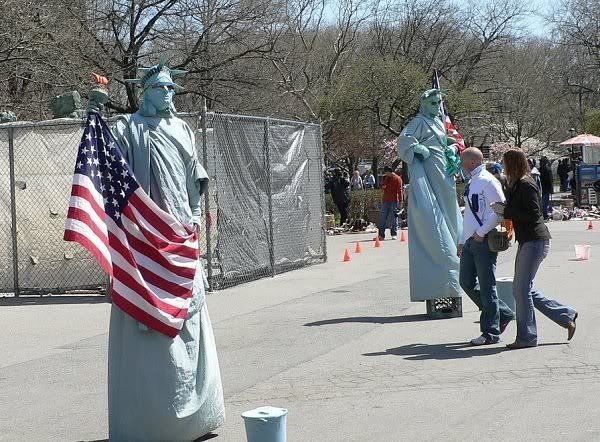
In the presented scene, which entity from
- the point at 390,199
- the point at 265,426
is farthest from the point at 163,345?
the point at 390,199

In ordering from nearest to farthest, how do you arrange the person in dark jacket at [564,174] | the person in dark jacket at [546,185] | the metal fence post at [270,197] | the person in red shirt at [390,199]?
the metal fence post at [270,197] → the person in red shirt at [390,199] → the person in dark jacket at [546,185] → the person in dark jacket at [564,174]

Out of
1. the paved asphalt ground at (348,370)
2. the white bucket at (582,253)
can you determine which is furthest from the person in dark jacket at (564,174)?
the paved asphalt ground at (348,370)

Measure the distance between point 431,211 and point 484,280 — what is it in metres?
2.10

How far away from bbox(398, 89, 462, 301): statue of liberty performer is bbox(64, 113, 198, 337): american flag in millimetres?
5215

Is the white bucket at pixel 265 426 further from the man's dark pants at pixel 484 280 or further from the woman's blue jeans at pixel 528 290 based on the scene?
the man's dark pants at pixel 484 280

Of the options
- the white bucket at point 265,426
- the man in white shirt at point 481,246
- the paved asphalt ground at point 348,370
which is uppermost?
the man in white shirt at point 481,246

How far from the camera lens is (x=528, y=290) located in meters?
9.01

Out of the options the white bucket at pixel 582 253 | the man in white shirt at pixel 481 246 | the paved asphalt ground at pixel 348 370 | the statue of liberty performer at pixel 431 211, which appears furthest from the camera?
the white bucket at pixel 582 253

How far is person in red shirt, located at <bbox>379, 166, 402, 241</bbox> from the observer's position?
24.1 metres

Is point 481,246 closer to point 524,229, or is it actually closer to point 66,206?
point 524,229

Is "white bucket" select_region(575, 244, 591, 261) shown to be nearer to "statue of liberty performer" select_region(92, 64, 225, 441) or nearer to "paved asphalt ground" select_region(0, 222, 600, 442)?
"paved asphalt ground" select_region(0, 222, 600, 442)

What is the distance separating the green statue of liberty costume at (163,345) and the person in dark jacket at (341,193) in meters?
21.1

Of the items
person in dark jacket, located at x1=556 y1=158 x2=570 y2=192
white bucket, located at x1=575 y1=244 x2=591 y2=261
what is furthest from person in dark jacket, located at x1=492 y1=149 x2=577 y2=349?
person in dark jacket, located at x1=556 y1=158 x2=570 y2=192

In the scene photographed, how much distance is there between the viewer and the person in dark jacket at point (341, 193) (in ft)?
91.9
